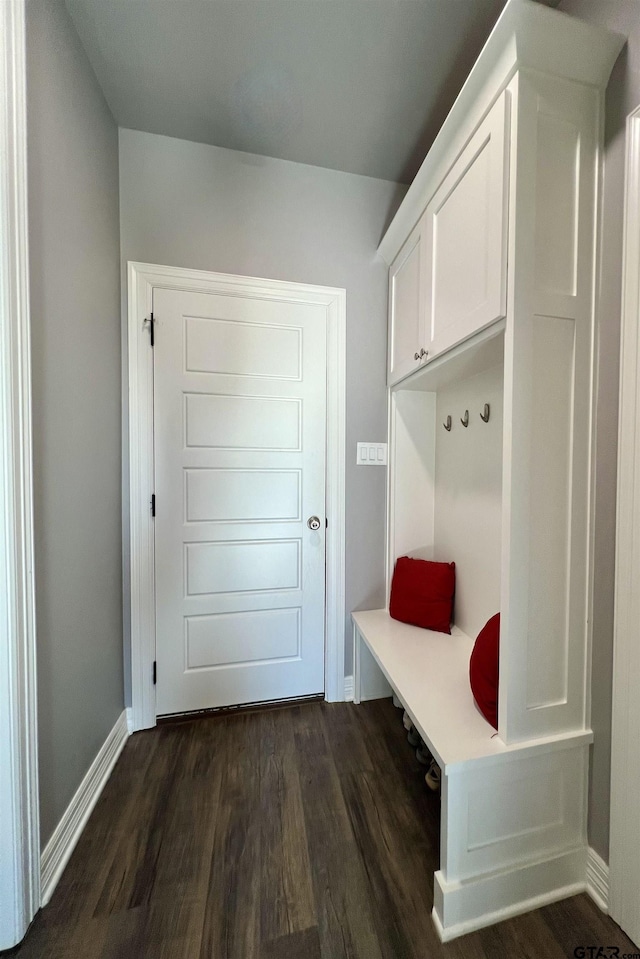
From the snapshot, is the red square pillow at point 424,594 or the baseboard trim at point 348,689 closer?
the red square pillow at point 424,594

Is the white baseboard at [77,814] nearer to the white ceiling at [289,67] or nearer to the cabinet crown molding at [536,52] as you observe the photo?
the cabinet crown molding at [536,52]

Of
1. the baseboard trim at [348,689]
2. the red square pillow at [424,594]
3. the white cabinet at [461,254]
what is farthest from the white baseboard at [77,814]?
the white cabinet at [461,254]

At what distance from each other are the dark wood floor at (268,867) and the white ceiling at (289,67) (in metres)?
2.75

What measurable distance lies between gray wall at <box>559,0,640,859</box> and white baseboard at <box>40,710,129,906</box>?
1.63m

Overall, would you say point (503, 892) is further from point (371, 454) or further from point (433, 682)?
point (371, 454)

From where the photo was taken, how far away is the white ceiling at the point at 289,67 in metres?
1.14

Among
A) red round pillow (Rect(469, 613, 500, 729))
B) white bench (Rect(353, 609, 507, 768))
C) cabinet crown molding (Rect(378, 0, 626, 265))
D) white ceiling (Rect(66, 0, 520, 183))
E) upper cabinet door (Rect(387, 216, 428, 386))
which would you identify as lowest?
white bench (Rect(353, 609, 507, 768))

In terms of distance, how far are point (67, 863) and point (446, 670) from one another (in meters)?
1.40

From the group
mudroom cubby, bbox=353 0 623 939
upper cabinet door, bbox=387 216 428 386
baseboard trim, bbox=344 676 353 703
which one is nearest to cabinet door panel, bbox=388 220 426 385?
upper cabinet door, bbox=387 216 428 386

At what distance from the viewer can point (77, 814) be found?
1.17 m

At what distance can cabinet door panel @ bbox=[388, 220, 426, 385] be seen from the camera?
1428 millimetres

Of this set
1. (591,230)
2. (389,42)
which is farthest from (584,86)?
(389,42)

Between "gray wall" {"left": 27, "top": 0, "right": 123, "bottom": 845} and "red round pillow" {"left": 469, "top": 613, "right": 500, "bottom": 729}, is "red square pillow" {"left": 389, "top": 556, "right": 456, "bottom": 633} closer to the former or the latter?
"red round pillow" {"left": 469, "top": 613, "right": 500, "bottom": 729}

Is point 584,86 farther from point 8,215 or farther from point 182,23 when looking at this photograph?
point 8,215
